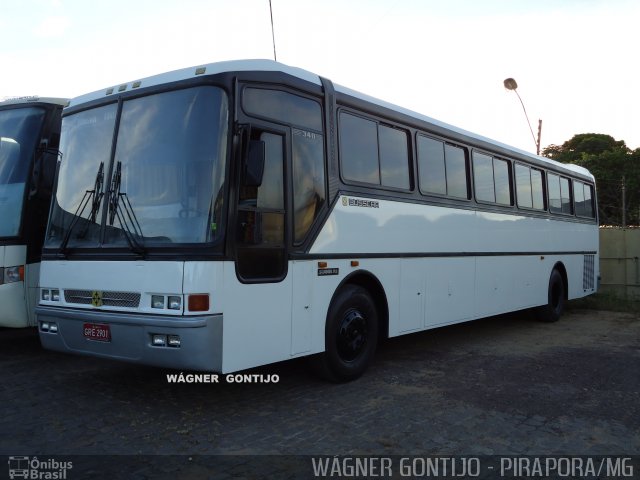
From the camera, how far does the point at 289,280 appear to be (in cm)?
558

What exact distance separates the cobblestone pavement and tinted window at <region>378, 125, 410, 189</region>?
2348mm

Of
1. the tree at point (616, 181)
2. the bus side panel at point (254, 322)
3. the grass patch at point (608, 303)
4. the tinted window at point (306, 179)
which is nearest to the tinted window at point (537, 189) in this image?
the grass patch at point (608, 303)

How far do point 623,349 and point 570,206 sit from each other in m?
4.84

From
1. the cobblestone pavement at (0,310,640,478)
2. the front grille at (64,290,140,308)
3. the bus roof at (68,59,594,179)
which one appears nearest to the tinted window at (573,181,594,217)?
the cobblestone pavement at (0,310,640,478)

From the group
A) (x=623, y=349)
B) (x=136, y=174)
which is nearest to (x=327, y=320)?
(x=136, y=174)

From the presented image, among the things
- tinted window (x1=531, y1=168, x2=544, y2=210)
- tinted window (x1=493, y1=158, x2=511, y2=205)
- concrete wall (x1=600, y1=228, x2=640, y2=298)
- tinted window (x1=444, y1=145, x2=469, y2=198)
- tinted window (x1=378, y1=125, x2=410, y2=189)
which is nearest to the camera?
tinted window (x1=378, y1=125, x2=410, y2=189)

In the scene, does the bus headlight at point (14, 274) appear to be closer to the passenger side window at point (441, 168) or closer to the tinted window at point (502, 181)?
the passenger side window at point (441, 168)

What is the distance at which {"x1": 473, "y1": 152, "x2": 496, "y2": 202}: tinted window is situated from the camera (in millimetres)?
9141

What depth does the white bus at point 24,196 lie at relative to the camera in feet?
23.1

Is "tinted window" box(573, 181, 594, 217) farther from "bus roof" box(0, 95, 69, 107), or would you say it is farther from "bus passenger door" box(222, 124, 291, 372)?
"bus roof" box(0, 95, 69, 107)

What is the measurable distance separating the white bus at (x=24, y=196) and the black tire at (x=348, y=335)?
370cm

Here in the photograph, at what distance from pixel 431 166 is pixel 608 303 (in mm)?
9269

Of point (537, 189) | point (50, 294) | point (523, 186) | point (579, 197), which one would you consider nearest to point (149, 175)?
point (50, 294)

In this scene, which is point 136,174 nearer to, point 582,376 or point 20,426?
point 20,426
